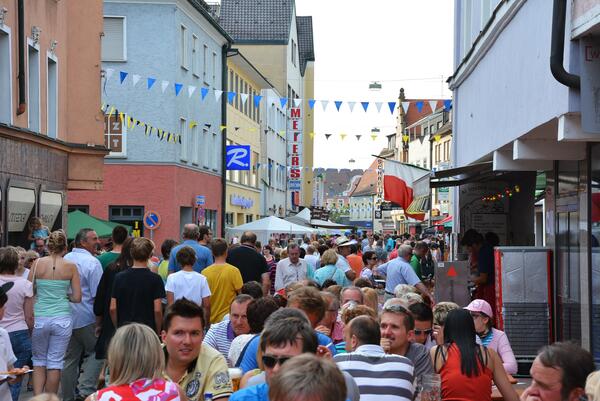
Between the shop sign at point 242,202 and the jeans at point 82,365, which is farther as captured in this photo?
the shop sign at point 242,202

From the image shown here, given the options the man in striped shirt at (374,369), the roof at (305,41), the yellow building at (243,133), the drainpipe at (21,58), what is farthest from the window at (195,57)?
the roof at (305,41)

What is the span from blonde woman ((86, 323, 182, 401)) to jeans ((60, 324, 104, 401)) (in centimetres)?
673

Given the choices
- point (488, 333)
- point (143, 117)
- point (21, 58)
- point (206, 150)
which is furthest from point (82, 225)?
point (206, 150)

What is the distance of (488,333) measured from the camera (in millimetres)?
9320

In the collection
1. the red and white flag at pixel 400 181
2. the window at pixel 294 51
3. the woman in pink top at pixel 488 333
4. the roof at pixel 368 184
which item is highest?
the window at pixel 294 51

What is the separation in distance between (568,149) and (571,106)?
2971 mm

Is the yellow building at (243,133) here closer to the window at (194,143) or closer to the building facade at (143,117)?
the window at (194,143)

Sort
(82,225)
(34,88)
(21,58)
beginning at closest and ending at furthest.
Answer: (21,58) → (34,88) → (82,225)

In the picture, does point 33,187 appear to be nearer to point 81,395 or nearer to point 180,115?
point 81,395

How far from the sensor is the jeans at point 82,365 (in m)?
11.6

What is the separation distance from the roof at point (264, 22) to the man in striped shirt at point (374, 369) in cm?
6301

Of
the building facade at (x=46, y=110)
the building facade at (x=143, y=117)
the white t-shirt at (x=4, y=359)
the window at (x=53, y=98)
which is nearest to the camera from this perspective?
the white t-shirt at (x=4, y=359)

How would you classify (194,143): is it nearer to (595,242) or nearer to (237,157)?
(237,157)

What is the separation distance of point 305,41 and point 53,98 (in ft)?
226
